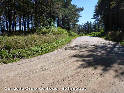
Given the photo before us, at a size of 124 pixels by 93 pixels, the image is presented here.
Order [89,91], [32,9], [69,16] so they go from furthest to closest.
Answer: [69,16]
[32,9]
[89,91]

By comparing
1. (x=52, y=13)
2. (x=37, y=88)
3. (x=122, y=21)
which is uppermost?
(x=52, y=13)

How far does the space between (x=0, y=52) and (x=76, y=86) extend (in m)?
6.00

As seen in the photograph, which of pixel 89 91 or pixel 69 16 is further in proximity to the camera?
pixel 69 16

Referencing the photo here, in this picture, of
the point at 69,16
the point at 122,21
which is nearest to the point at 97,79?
the point at 122,21

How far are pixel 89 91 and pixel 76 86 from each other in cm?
47

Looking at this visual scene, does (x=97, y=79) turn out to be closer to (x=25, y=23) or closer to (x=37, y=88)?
(x=37, y=88)

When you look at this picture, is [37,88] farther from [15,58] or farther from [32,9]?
[32,9]

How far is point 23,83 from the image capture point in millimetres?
4250

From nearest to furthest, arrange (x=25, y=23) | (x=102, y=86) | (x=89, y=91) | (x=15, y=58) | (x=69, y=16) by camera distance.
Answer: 1. (x=89, y=91)
2. (x=102, y=86)
3. (x=15, y=58)
4. (x=25, y=23)
5. (x=69, y=16)

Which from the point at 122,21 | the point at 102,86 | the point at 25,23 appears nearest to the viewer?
the point at 102,86

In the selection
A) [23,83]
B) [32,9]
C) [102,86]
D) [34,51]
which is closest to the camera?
[102,86]

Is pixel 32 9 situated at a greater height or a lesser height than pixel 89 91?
greater

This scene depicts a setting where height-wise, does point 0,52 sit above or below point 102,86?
above

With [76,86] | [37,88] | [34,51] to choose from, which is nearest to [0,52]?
[34,51]
